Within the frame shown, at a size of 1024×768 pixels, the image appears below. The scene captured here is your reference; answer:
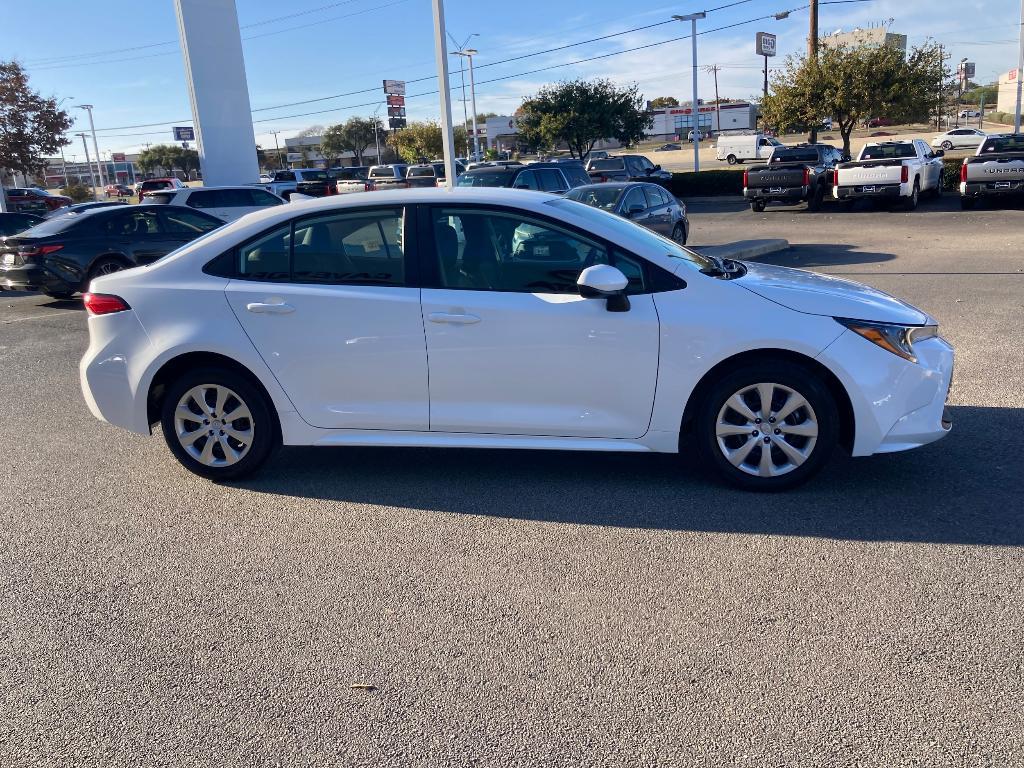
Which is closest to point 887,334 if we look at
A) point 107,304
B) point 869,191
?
point 107,304

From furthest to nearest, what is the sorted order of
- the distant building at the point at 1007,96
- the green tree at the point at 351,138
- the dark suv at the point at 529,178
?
the green tree at the point at 351,138 < the distant building at the point at 1007,96 < the dark suv at the point at 529,178

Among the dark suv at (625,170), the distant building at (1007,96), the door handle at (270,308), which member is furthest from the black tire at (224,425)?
the distant building at (1007,96)

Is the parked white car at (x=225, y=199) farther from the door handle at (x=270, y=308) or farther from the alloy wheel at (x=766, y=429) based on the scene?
the alloy wheel at (x=766, y=429)

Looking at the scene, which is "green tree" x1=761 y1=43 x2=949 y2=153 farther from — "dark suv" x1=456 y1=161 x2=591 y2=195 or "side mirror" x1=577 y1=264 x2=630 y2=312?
"side mirror" x1=577 y1=264 x2=630 y2=312

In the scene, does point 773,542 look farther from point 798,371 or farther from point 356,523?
point 356,523

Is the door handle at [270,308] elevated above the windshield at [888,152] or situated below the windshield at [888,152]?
below

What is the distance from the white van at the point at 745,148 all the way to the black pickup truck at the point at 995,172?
109ft

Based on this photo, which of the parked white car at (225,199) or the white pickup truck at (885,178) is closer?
the parked white car at (225,199)

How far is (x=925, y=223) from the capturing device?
19.6 meters

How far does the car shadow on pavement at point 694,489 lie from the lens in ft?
14.2

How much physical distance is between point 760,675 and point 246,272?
3576mm

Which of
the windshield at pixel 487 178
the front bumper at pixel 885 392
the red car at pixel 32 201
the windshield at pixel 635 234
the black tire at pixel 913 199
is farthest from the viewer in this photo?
the red car at pixel 32 201

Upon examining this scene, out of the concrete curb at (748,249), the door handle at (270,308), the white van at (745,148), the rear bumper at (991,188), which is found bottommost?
the concrete curb at (748,249)

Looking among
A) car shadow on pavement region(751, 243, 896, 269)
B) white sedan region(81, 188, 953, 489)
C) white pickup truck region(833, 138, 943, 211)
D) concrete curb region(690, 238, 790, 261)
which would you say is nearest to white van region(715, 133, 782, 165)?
white pickup truck region(833, 138, 943, 211)
